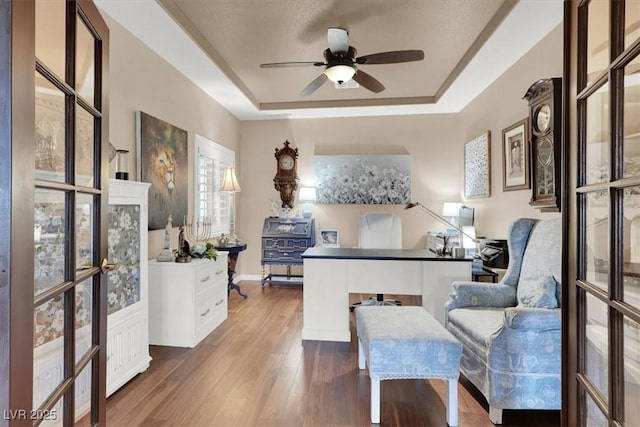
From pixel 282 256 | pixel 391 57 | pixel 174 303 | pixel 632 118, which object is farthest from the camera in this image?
pixel 282 256

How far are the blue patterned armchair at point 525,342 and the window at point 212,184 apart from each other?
10.4 ft

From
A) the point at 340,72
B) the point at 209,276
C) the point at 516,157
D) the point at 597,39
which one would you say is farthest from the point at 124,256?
the point at 516,157

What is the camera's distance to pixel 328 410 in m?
1.99

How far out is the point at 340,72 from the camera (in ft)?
9.04

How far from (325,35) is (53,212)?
2748 millimetres

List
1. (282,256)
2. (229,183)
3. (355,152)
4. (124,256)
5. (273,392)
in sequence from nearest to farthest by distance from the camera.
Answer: (273,392) < (124,256) < (229,183) < (282,256) < (355,152)

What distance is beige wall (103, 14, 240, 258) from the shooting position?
2.61m

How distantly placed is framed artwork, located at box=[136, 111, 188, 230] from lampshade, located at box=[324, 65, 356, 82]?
1.67m

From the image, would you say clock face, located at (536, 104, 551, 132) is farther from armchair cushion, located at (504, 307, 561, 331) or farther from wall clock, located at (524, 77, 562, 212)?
armchair cushion, located at (504, 307, 561, 331)

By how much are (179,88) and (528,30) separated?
336 centimetres

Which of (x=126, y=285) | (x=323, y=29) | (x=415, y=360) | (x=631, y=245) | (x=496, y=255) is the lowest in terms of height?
(x=415, y=360)

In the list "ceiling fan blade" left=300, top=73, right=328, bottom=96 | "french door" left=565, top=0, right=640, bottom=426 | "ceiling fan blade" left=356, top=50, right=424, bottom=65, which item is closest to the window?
"ceiling fan blade" left=300, top=73, right=328, bottom=96

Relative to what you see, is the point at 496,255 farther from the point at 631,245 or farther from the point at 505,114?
the point at 631,245

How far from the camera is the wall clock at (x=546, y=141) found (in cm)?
230
